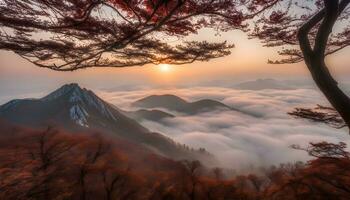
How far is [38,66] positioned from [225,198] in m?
21.6

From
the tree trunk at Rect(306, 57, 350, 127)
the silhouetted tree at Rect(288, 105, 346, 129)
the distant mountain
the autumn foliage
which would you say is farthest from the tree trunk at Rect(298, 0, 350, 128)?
the distant mountain

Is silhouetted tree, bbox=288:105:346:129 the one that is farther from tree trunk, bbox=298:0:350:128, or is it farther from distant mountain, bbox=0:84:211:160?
distant mountain, bbox=0:84:211:160

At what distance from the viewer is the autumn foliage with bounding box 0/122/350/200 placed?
640 cm

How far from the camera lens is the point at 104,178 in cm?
2469

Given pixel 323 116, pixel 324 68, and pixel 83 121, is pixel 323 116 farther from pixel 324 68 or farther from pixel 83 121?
pixel 83 121

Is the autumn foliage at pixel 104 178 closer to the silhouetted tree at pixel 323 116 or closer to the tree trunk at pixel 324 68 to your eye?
the silhouetted tree at pixel 323 116

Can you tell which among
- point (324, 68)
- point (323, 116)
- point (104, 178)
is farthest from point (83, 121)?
point (324, 68)

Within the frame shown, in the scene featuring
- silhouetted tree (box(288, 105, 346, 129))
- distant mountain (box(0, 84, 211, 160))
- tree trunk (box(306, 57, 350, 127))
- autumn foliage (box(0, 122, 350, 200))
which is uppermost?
tree trunk (box(306, 57, 350, 127))

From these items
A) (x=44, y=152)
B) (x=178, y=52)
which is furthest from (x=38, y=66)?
(x=44, y=152)

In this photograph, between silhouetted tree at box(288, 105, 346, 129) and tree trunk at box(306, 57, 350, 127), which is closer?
tree trunk at box(306, 57, 350, 127)

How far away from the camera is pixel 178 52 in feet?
23.1

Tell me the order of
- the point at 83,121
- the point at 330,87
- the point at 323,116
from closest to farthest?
1. the point at 330,87
2. the point at 323,116
3. the point at 83,121

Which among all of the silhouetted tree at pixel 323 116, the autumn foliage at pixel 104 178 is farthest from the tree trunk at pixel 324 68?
the silhouetted tree at pixel 323 116

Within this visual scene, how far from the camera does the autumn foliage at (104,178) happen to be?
6.40 metres
